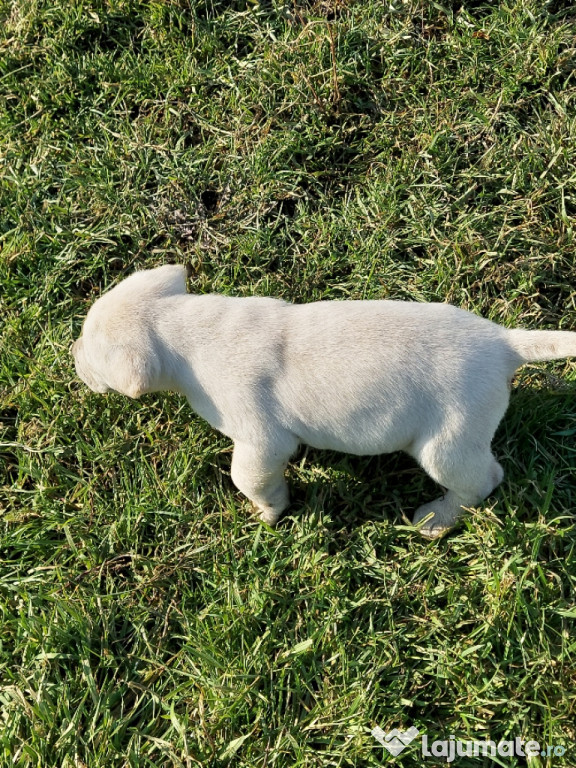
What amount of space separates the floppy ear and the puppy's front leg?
64 centimetres

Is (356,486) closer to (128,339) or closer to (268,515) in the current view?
(268,515)

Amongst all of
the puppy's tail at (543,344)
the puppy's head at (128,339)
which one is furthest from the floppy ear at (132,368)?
the puppy's tail at (543,344)

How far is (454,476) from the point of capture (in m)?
3.64

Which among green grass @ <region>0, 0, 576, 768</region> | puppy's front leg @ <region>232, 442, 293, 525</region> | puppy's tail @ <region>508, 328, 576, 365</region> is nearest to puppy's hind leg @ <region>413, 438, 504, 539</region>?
green grass @ <region>0, 0, 576, 768</region>

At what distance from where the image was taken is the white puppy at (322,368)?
3363 mm

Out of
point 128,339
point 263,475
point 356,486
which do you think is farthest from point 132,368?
point 356,486

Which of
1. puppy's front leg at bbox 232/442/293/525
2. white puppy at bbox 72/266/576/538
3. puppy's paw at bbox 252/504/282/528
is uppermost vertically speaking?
white puppy at bbox 72/266/576/538

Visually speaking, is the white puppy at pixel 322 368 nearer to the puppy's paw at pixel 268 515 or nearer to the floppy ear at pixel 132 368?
the floppy ear at pixel 132 368

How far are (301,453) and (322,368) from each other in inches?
49.5

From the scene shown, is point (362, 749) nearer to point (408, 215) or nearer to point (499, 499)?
point (499, 499)

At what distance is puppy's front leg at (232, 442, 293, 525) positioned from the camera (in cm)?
378

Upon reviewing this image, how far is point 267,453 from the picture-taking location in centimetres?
376

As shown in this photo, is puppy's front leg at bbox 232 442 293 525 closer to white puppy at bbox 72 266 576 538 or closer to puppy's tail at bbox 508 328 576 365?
white puppy at bbox 72 266 576 538

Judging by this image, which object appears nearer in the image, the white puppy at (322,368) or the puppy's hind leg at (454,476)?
the white puppy at (322,368)
